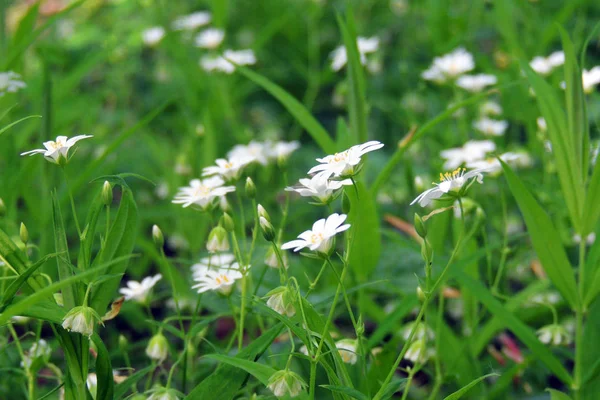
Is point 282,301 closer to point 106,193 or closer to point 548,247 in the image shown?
point 106,193

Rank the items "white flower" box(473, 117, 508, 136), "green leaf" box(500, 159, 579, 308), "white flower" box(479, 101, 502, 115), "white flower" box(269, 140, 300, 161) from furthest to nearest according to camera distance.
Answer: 1. "white flower" box(479, 101, 502, 115)
2. "white flower" box(473, 117, 508, 136)
3. "white flower" box(269, 140, 300, 161)
4. "green leaf" box(500, 159, 579, 308)

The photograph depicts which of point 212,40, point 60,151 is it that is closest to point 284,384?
point 60,151

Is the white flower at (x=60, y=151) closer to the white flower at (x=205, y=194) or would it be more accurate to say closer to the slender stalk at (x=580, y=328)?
the white flower at (x=205, y=194)

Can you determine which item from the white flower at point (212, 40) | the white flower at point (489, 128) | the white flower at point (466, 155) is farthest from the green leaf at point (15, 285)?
the white flower at point (212, 40)

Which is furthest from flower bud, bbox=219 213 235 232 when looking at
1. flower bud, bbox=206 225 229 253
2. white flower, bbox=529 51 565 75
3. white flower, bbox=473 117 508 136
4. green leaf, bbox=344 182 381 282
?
white flower, bbox=529 51 565 75

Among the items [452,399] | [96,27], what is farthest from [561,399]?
[96,27]

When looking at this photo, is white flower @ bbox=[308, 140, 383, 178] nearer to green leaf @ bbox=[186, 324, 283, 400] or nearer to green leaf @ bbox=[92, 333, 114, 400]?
green leaf @ bbox=[186, 324, 283, 400]
